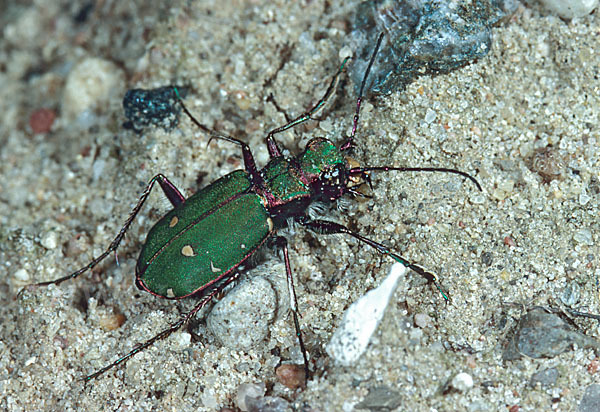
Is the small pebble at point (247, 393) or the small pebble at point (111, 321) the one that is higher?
the small pebble at point (247, 393)

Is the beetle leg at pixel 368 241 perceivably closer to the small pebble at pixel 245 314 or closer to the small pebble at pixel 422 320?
the small pebble at pixel 422 320

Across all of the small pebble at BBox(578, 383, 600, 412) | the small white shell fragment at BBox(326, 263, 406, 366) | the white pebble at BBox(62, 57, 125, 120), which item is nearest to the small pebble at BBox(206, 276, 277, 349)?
the small white shell fragment at BBox(326, 263, 406, 366)

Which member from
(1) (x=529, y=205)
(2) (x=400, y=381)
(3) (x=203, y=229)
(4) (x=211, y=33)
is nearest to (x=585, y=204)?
(1) (x=529, y=205)

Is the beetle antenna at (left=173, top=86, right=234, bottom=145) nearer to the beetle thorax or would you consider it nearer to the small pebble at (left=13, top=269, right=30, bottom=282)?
the beetle thorax

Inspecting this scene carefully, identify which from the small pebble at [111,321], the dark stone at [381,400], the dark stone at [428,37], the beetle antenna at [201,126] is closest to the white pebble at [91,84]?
the beetle antenna at [201,126]

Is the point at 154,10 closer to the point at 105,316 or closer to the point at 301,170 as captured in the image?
the point at 301,170

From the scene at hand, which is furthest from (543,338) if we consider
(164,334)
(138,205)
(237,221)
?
(138,205)
